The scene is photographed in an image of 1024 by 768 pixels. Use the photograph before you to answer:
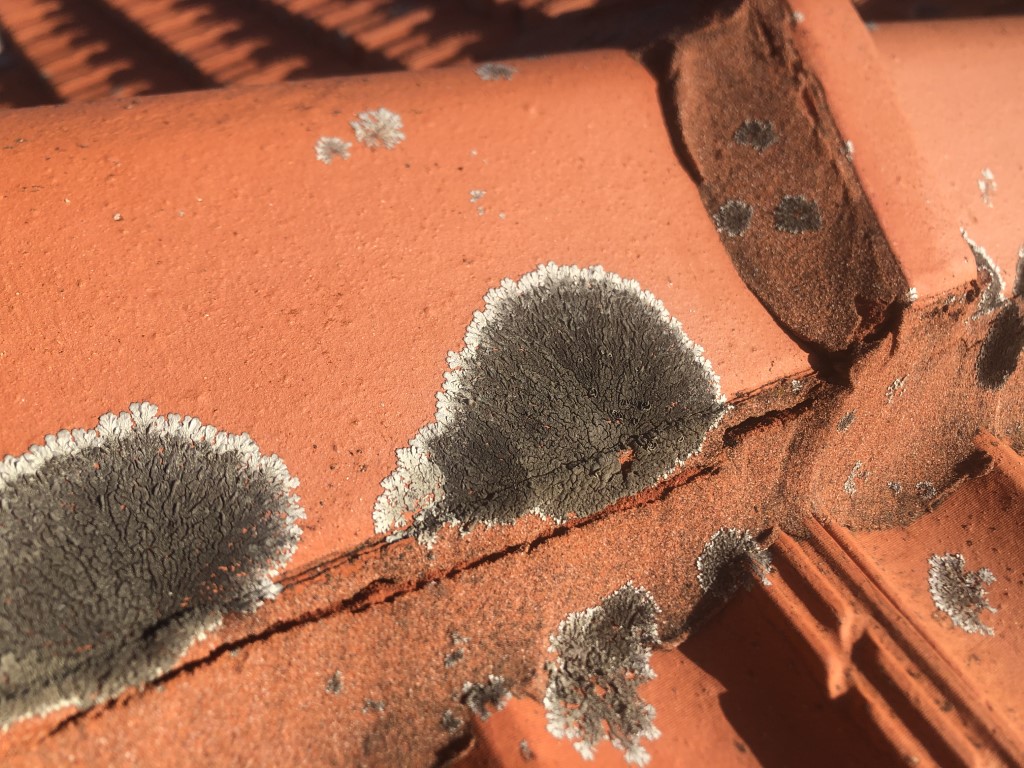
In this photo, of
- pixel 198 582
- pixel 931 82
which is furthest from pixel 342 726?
pixel 931 82

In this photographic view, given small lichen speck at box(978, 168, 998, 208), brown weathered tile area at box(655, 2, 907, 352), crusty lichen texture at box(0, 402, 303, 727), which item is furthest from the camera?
small lichen speck at box(978, 168, 998, 208)

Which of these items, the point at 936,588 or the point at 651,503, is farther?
the point at 936,588

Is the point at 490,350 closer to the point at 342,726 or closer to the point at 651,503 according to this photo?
the point at 651,503

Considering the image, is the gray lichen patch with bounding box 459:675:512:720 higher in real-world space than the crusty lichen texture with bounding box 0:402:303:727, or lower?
lower

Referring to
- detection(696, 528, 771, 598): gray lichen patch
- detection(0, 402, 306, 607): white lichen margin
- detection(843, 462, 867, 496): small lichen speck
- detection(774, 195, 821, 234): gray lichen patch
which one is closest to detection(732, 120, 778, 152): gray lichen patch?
detection(774, 195, 821, 234): gray lichen patch

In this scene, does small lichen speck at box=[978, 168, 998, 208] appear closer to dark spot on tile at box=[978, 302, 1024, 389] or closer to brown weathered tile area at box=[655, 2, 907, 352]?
dark spot on tile at box=[978, 302, 1024, 389]

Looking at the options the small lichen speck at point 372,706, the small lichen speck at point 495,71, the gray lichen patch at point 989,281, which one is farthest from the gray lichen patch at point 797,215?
the small lichen speck at point 372,706

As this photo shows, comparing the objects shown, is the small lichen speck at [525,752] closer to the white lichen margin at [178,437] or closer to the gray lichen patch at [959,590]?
the white lichen margin at [178,437]
